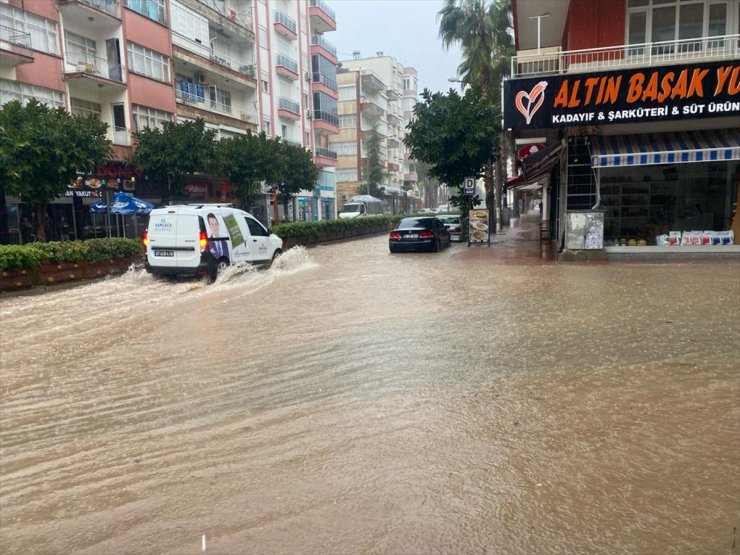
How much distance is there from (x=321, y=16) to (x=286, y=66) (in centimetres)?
886

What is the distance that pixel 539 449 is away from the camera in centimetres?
429

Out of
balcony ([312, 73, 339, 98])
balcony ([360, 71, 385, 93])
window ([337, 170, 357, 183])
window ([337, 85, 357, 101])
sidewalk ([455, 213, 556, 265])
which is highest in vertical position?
balcony ([360, 71, 385, 93])

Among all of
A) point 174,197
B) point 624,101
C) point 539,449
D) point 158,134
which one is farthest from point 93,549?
point 174,197

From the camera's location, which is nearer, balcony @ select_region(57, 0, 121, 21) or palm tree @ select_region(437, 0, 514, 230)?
balcony @ select_region(57, 0, 121, 21)

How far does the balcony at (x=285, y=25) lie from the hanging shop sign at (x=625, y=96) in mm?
32791

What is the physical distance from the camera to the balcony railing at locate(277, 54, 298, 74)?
45250 mm

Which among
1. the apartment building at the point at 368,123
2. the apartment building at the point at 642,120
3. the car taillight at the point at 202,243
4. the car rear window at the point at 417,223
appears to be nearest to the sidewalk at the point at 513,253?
the apartment building at the point at 642,120

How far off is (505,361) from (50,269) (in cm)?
1214

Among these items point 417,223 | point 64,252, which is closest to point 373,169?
point 417,223

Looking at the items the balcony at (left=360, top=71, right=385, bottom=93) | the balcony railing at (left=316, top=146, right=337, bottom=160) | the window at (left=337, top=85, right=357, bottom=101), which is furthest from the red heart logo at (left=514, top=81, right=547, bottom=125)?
the balcony at (left=360, top=71, right=385, bottom=93)

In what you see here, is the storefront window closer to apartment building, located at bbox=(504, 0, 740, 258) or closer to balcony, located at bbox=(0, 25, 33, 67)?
apartment building, located at bbox=(504, 0, 740, 258)

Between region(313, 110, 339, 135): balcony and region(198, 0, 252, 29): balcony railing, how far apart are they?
11.8 m

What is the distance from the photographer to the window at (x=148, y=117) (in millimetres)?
28453

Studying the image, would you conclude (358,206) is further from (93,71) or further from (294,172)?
(93,71)
